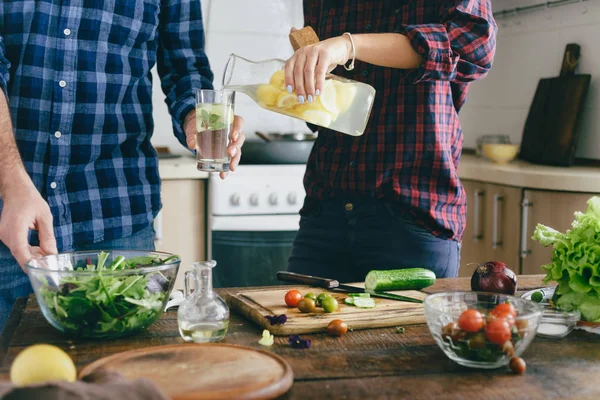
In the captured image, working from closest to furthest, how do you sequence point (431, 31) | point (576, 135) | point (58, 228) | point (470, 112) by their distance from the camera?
1. point (431, 31)
2. point (58, 228)
3. point (576, 135)
4. point (470, 112)

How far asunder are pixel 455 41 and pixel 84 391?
1114 millimetres

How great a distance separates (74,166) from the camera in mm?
1782

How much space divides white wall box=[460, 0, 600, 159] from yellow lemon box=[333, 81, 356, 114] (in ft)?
6.37

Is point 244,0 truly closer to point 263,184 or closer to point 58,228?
point 263,184

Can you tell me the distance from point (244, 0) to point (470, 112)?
4.35ft

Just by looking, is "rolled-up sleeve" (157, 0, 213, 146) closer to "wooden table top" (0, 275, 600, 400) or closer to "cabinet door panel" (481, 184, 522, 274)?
"wooden table top" (0, 275, 600, 400)

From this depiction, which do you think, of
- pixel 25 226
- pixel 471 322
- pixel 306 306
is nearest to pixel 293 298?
pixel 306 306

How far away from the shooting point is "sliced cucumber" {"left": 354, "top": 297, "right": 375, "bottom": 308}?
4.38ft

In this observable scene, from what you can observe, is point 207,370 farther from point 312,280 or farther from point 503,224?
point 503,224

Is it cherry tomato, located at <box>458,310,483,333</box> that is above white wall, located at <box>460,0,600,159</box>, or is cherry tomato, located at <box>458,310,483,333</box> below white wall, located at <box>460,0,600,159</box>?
below

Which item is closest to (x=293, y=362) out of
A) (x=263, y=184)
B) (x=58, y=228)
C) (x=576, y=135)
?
(x=58, y=228)

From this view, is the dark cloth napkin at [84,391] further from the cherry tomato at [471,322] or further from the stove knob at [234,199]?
the stove knob at [234,199]

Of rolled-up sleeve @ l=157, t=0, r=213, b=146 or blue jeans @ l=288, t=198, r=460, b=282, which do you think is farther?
rolled-up sleeve @ l=157, t=0, r=213, b=146

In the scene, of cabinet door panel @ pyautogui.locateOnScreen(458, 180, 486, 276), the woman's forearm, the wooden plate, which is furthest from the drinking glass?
cabinet door panel @ pyautogui.locateOnScreen(458, 180, 486, 276)
